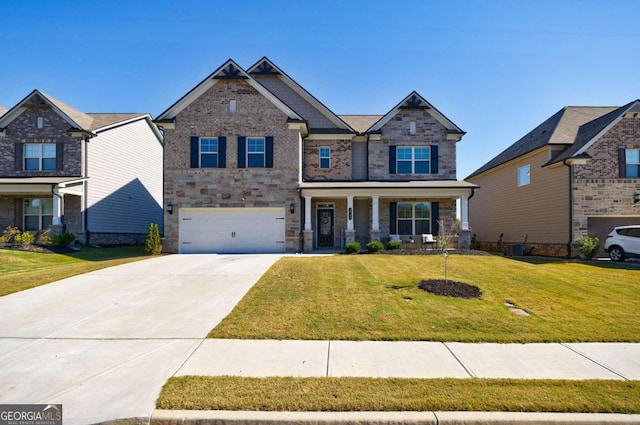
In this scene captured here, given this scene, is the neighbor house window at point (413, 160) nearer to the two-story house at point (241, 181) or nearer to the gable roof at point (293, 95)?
the two-story house at point (241, 181)

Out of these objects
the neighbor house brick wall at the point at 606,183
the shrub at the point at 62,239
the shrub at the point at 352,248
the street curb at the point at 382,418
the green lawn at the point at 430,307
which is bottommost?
the street curb at the point at 382,418

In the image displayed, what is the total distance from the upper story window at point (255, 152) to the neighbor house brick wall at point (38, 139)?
959 cm

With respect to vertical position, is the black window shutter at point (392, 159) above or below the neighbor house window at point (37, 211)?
above

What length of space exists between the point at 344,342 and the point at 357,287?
331cm

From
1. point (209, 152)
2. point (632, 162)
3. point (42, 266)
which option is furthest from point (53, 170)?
point (632, 162)

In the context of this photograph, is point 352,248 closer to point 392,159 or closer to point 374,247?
point 374,247

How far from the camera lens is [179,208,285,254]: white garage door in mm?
17625

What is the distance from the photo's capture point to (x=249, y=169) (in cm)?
1764

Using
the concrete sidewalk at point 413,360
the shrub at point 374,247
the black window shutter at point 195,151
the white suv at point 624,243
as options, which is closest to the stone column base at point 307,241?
the shrub at point 374,247

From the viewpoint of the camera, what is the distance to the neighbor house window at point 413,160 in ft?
64.2

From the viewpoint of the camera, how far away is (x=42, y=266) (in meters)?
13.3

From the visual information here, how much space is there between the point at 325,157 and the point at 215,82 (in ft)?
22.9

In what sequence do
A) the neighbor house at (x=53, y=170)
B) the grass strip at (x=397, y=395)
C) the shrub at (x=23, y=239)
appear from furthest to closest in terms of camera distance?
1. the neighbor house at (x=53, y=170)
2. the shrub at (x=23, y=239)
3. the grass strip at (x=397, y=395)

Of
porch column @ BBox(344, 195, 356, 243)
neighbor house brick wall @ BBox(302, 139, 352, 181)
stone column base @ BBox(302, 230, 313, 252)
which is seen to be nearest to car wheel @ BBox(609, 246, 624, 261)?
porch column @ BBox(344, 195, 356, 243)
